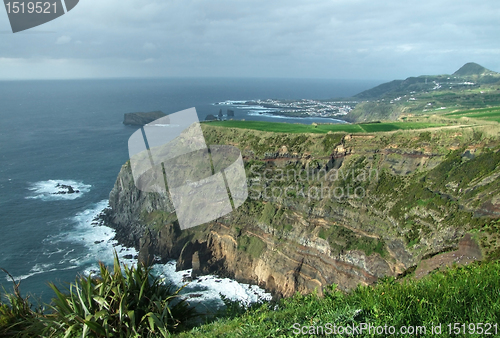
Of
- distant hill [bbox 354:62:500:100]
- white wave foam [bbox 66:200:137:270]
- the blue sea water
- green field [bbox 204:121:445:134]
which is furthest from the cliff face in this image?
distant hill [bbox 354:62:500:100]

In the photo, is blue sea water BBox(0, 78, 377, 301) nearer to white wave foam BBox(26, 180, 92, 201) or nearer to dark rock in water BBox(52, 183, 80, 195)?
white wave foam BBox(26, 180, 92, 201)

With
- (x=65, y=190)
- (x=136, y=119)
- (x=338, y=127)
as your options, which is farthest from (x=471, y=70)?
(x=65, y=190)

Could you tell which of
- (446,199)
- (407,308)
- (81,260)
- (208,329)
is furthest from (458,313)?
(81,260)

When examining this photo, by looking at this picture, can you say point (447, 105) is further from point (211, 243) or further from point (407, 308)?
point (407, 308)

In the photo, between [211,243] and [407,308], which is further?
[211,243]

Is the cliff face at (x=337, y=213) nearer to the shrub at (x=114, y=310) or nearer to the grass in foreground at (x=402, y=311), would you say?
the grass in foreground at (x=402, y=311)

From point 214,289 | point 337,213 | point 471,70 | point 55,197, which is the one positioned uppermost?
point 471,70

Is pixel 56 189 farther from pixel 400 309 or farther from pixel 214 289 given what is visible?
pixel 400 309
